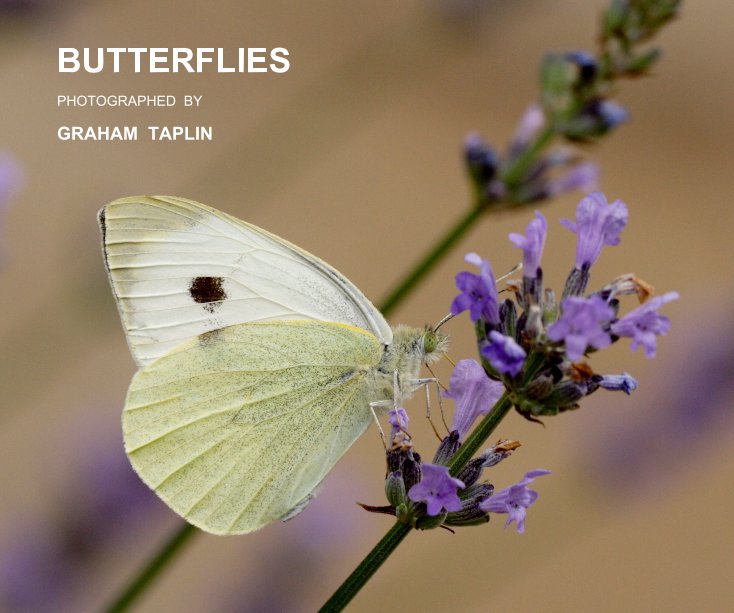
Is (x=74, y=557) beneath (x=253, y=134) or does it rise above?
beneath

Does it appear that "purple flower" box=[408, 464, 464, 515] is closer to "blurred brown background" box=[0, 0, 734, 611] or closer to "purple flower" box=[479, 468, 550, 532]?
"purple flower" box=[479, 468, 550, 532]

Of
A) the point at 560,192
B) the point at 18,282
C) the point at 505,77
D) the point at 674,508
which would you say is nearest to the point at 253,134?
the point at 18,282

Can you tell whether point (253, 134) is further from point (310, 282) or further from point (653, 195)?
point (310, 282)

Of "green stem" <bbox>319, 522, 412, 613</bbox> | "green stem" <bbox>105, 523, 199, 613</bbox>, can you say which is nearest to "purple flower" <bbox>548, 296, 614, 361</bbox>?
"green stem" <bbox>319, 522, 412, 613</bbox>

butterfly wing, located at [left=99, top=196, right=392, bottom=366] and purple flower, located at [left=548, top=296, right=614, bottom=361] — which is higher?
butterfly wing, located at [left=99, top=196, right=392, bottom=366]

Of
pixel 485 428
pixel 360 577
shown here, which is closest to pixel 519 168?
pixel 485 428

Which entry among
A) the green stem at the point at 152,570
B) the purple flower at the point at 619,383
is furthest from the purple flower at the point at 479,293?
the green stem at the point at 152,570

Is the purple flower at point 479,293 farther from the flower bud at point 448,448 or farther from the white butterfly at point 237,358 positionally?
the white butterfly at point 237,358
